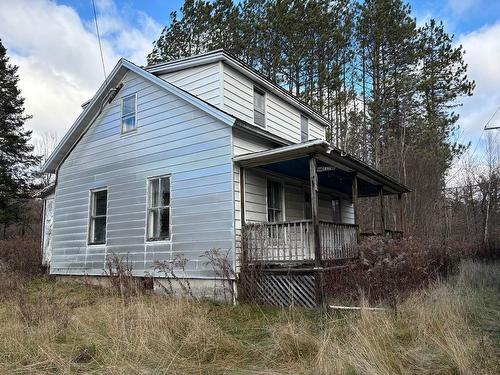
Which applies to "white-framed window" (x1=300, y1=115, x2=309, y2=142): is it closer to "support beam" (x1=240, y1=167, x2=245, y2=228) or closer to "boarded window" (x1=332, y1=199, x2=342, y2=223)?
"boarded window" (x1=332, y1=199, x2=342, y2=223)

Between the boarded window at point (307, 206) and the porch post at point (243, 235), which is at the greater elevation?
the boarded window at point (307, 206)

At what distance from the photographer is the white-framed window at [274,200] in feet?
37.2

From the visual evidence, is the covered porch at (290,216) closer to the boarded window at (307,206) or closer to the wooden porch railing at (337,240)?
the wooden porch railing at (337,240)

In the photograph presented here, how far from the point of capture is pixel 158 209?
11.2 metres

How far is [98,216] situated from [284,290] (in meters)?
6.80

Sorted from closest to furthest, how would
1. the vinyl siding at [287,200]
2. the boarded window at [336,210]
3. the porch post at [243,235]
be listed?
the porch post at [243,235]
the vinyl siding at [287,200]
the boarded window at [336,210]

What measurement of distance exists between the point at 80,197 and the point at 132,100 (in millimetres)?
3710

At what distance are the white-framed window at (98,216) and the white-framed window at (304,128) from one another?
727cm

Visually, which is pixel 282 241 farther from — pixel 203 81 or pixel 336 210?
pixel 336 210

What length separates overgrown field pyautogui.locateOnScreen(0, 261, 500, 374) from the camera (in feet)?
13.9

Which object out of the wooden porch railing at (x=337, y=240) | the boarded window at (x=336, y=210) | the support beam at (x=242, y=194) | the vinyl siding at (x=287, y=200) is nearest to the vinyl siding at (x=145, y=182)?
the support beam at (x=242, y=194)

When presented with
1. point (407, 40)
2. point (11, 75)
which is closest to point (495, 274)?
point (407, 40)

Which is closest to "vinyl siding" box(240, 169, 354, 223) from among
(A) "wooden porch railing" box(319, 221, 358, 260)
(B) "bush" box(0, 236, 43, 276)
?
(A) "wooden porch railing" box(319, 221, 358, 260)

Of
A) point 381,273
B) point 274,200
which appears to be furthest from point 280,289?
point 274,200
